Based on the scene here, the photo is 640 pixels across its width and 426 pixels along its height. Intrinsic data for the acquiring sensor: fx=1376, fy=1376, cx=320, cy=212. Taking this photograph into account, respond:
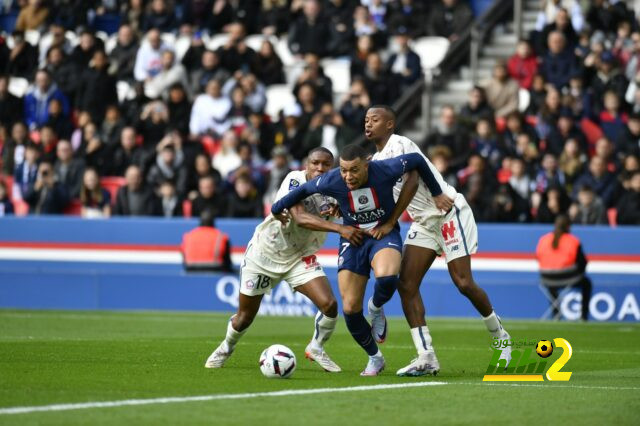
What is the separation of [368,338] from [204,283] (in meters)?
12.0

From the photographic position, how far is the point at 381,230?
38.7 feet

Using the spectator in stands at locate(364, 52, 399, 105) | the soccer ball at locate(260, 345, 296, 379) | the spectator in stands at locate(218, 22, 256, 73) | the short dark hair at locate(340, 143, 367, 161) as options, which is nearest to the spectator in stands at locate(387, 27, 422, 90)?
the spectator in stands at locate(364, 52, 399, 105)

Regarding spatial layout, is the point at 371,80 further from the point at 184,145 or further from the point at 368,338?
the point at 368,338

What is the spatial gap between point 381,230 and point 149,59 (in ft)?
57.1

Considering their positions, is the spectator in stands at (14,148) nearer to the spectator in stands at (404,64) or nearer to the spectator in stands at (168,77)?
the spectator in stands at (168,77)

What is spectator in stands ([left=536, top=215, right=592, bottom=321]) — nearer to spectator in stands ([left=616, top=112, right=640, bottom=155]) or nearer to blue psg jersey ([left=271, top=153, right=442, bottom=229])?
spectator in stands ([left=616, top=112, right=640, bottom=155])

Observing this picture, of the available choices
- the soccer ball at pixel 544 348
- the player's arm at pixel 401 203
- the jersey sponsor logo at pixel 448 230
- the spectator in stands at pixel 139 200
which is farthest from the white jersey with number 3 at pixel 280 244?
the spectator in stands at pixel 139 200

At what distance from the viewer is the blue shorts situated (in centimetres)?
1177

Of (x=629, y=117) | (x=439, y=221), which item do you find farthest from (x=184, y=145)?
(x=439, y=221)

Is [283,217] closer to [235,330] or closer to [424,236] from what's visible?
[235,330]

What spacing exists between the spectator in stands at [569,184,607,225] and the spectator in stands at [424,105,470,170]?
212 centimetres

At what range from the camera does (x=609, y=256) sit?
22062mm

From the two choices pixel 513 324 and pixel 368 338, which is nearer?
pixel 368 338

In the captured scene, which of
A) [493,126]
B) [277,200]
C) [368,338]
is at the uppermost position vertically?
[277,200]
